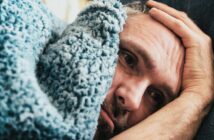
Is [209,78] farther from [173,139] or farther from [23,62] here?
[23,62]

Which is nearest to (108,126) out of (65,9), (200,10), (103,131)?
(103,131)

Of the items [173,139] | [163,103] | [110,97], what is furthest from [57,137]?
[163,103]

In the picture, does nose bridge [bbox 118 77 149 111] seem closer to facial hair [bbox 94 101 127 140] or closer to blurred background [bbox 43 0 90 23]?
facial hair [bbox 94 101 127 140]

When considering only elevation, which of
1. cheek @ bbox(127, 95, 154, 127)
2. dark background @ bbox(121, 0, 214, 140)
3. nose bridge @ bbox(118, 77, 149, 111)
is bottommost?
→ cheek @ bbox(127, 95, 154, 127)

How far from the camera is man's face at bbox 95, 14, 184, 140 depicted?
2.77 feet

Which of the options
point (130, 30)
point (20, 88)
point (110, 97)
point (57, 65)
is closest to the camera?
point (20, 88)

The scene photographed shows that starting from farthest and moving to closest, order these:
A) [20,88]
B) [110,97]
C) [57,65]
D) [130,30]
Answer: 1. [130,30]
2. [110,97]
3. [57,65]
4. [20,88]

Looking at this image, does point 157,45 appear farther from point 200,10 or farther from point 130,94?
point 200,10

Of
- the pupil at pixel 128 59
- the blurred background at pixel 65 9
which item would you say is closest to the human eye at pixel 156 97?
the pupil at pixel 128 59

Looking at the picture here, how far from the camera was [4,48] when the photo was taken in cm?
62

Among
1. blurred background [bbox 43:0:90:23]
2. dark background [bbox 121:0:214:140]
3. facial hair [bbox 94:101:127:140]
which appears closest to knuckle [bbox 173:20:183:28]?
dark background [bbox 121:0:214:140]

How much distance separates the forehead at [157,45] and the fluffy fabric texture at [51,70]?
0.10 m

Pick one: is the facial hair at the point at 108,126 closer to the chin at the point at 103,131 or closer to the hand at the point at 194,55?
the chin at the point at 103,131

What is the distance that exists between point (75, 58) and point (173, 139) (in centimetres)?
34
